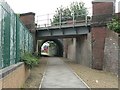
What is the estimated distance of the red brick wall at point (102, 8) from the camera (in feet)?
100

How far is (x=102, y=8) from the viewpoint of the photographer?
101 feet

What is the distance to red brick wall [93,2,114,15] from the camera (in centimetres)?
3048

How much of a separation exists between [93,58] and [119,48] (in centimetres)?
786

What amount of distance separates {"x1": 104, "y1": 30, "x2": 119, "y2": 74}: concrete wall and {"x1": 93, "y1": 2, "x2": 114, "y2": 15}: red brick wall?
9.08 ft

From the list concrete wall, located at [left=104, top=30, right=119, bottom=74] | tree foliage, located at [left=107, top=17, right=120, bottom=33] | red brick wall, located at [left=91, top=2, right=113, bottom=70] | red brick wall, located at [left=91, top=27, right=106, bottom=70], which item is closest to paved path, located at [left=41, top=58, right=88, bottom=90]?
concrete wall, located at [left=104, top=30, right=119, bottom=74]

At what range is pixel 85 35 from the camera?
35.3m

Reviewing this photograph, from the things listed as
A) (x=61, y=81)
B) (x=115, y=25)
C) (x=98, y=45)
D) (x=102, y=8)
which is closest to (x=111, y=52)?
(x=115, y=25)

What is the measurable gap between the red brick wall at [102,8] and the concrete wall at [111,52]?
2769mm

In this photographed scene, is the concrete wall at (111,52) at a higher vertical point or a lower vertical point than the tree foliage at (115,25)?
lower

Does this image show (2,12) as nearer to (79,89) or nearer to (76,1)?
(79,89)

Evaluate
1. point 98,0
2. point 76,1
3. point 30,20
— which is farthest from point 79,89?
point 76,1

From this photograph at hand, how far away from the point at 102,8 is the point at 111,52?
19.4ft

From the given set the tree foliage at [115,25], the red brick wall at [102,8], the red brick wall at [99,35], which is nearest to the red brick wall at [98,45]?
the red brick wall at [99,35]

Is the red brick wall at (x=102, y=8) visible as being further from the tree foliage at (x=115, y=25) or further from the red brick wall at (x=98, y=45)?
the tree foliage at (x=115, y=25)
